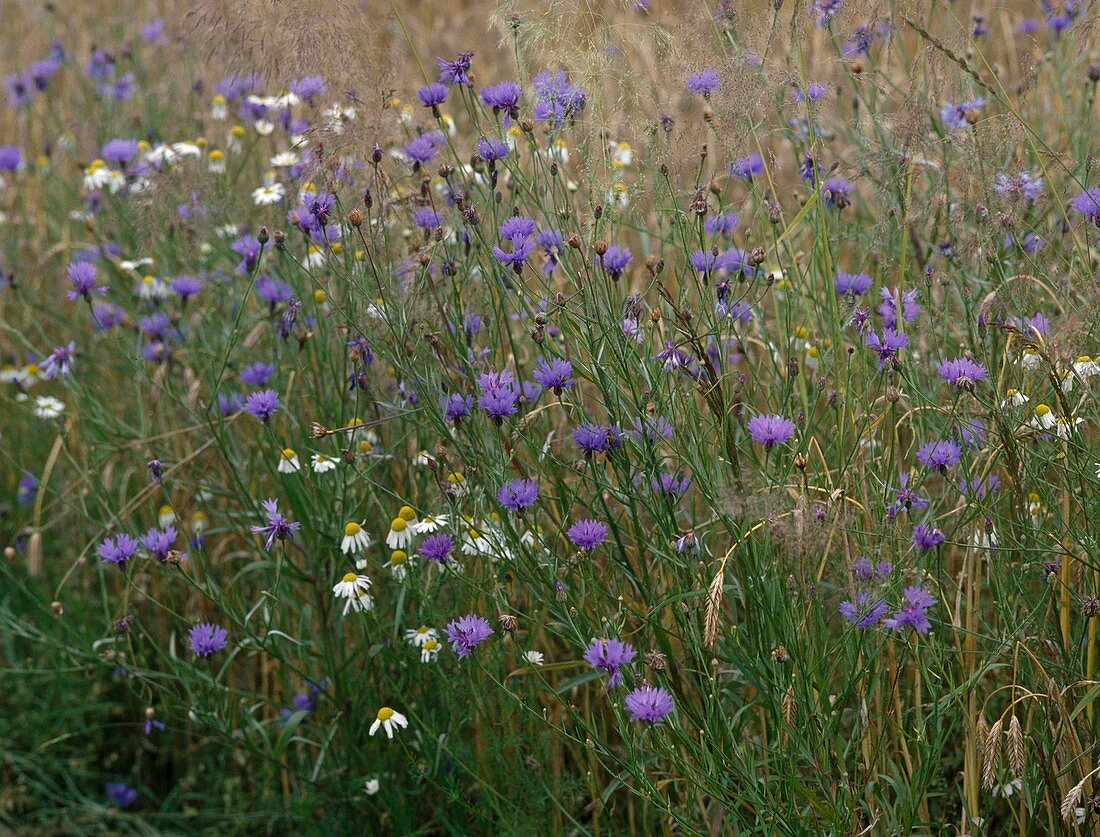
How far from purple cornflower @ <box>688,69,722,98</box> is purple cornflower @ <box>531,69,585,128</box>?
191 millimetres

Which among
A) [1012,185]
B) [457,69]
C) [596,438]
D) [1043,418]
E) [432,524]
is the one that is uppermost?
[457,69]

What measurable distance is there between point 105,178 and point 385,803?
1.91 meters

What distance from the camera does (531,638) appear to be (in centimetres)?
202

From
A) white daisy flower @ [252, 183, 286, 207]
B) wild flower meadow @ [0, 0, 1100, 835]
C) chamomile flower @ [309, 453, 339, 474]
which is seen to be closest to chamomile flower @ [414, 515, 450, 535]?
wild flower meadow @ [0, 0, 1100, 835]

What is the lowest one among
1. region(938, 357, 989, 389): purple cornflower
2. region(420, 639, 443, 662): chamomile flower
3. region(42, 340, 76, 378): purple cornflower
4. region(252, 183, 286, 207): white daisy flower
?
region(420, 639, 443, 662): chamomile flower

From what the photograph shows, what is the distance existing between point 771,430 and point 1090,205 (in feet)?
Result: 2.37

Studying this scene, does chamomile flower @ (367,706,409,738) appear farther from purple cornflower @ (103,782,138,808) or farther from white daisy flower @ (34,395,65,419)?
white daisy flower @ (34,395,65,419)

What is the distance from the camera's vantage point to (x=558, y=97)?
2.03 metres

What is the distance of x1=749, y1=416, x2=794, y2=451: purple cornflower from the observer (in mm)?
1731

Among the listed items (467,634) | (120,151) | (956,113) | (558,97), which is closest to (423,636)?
(467,634)

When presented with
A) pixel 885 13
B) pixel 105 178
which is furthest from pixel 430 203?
pixel 105 178

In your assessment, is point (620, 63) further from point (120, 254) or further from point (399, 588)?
point (120, 254)

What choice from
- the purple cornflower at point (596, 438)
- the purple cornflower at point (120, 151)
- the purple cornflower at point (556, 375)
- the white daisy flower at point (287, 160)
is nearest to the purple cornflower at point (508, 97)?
the purple cornflower at point (556, 375)

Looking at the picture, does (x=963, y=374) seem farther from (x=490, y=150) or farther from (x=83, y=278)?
(x=83, y=278)
